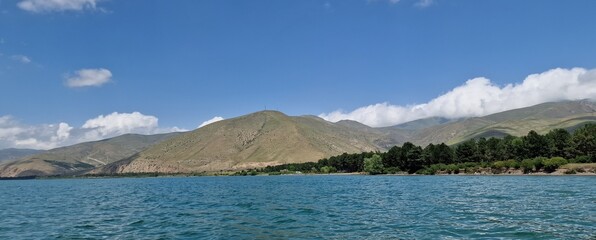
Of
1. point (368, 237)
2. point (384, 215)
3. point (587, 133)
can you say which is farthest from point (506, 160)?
point (368, 237)

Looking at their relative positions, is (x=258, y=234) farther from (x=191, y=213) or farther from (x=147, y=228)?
(x=191, y=213)

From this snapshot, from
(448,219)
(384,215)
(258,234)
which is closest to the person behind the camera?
(258,234)

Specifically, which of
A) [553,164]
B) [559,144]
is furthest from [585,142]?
[553,164]

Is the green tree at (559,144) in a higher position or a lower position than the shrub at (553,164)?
higher

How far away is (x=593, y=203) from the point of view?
167 ft

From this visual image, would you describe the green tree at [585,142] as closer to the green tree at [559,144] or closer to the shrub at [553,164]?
the green tree at [559,144]

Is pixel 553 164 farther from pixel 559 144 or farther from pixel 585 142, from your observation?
pixel 559 144

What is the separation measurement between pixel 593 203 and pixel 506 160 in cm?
15827

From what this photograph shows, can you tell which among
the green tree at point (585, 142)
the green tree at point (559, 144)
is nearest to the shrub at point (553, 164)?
the green tree at point (585, 142)

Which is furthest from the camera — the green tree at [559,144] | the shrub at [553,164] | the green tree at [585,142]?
the green tree at [559,144]

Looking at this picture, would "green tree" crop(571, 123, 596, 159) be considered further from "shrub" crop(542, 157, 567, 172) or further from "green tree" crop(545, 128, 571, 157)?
"shrub" crop(542, 157, 567, 172)

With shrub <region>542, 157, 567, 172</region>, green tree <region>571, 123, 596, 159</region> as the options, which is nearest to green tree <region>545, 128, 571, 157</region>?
green tree <region>571, 123, 596, 159</region>

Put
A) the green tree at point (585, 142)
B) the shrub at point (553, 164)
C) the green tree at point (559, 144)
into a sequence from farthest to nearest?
the green tree at point (559, 144) < the green tree at point (585, 142) < the shrub at point (553, 164)

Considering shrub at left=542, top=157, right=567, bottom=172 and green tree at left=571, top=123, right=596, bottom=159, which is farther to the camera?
green tree at left=571, top=123, right=596, bottom=159
